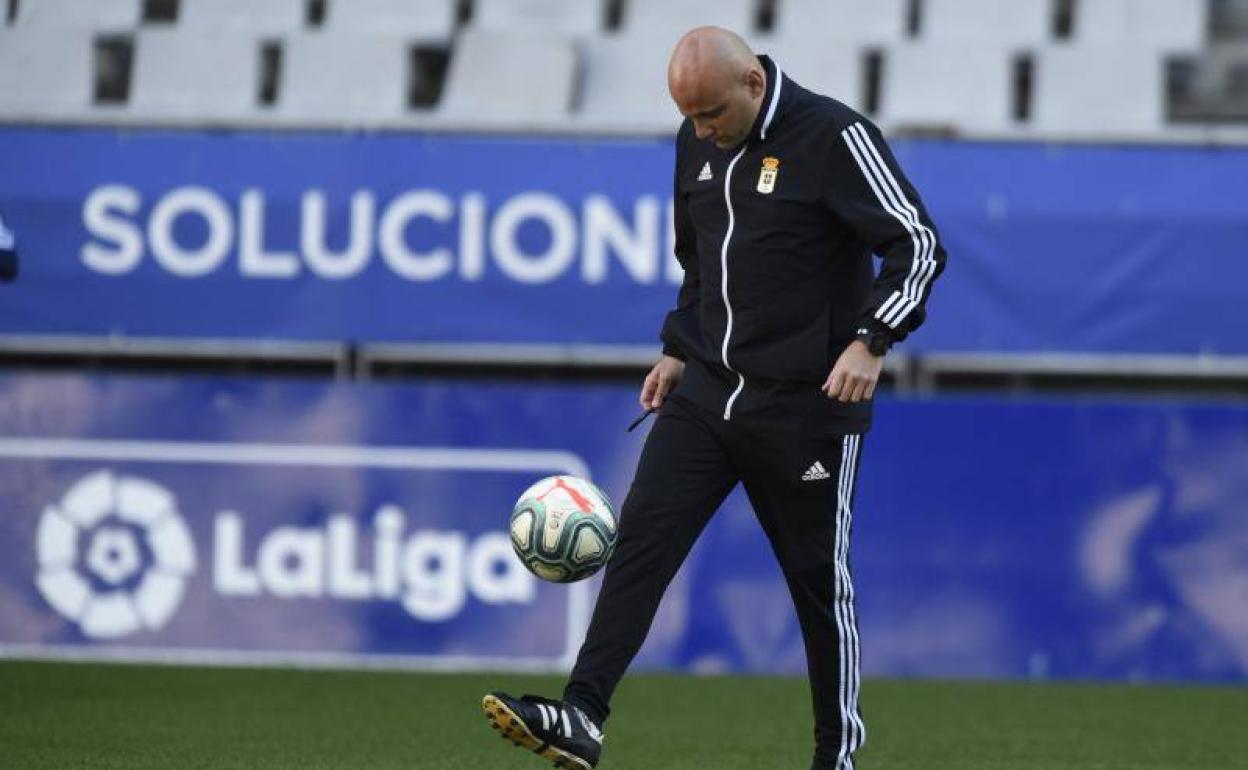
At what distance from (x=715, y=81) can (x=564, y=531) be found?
3.65 feet

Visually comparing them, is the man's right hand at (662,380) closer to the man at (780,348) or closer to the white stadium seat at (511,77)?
the man at (780,348)

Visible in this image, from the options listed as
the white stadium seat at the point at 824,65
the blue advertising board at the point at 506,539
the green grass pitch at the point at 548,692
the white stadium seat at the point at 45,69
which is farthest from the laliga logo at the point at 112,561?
the white stadium seat at the point at 824,65

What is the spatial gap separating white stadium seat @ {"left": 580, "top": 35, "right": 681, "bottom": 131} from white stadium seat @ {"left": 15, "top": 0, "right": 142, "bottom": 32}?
271cm

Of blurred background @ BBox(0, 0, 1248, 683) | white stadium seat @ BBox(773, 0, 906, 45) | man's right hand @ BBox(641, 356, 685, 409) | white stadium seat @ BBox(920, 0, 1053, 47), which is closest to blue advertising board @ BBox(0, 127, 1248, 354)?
blurred background @ BBox(0, 0, 1248, 683)

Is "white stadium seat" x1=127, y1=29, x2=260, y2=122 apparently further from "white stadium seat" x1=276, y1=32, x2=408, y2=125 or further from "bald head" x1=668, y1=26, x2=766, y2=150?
"bald head" x1=668, y1=26, x2=766, y2=150

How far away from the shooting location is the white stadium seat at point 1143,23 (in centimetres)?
1288

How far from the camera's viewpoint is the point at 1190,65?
13281mm

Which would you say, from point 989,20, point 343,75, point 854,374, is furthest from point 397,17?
point 854,374

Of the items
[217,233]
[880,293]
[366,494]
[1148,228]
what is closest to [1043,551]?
[1148,228]

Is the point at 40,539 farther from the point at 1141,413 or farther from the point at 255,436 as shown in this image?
the point at 1141,413

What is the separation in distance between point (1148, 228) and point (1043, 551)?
5.09 ft

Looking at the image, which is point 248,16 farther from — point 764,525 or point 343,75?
point 764,525

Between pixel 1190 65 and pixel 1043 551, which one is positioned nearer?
pixel 1043 551

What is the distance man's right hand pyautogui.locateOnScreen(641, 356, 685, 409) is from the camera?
5.41 m
